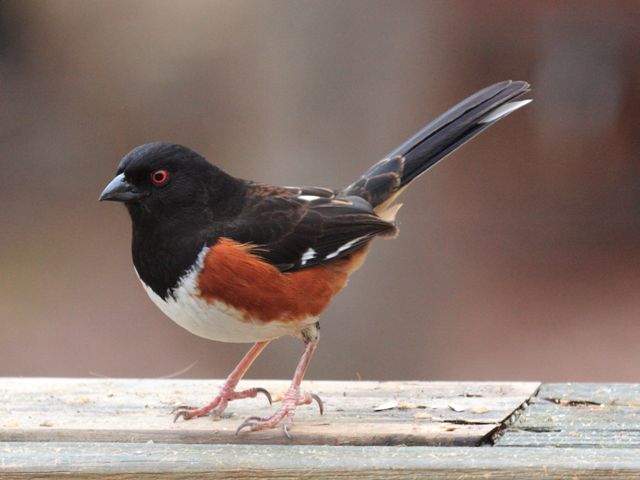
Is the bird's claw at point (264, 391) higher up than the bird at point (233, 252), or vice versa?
the bird at point (233, 252)

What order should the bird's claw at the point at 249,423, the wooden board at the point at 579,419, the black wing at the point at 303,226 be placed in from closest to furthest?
the wooden board at the point at 579,419 → the bird's claw at the point at 249,423 → the black wing at the point at 303,226

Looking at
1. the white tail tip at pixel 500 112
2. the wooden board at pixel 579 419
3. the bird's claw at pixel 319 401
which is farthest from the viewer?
the white tail tip at pixel 500 112

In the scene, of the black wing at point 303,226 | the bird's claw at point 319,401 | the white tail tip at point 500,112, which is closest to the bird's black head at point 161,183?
the black wing at point 303,226

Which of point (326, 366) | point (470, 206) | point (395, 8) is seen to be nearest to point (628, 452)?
point (326, 366)

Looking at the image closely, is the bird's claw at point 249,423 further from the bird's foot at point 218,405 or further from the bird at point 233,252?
the bird's foot at point 218,405

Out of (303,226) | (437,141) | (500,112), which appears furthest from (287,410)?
(500,112)

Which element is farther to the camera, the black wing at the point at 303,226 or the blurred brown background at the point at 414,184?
the blurred brown background at the point at 414,184

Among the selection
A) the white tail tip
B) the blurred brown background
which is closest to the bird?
the white tail tip
